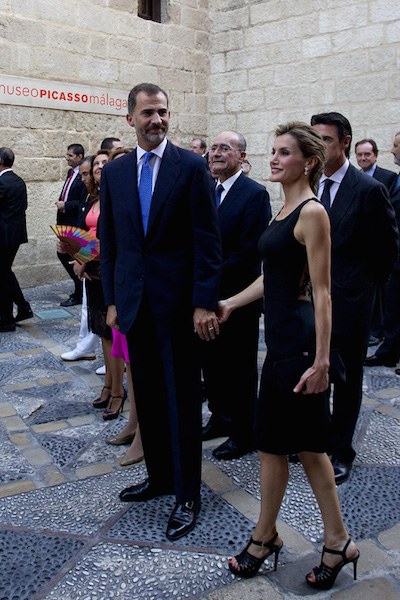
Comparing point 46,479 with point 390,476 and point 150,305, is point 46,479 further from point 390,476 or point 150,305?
point 390,476

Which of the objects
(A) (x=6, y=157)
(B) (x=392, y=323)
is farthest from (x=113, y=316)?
(A) (x=6, y=157)

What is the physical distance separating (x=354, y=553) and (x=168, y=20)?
9.36m

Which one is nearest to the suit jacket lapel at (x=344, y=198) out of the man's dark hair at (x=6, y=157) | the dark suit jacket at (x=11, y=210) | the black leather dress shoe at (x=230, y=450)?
the black leather dress shoe at (x=230, y=450)

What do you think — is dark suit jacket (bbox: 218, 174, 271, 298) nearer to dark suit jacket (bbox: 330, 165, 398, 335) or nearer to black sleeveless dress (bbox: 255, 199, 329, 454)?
dark suit jacket (bbox: 330, 165, 398, 335)

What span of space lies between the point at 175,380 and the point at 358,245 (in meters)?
1.21

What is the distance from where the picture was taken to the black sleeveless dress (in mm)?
2484

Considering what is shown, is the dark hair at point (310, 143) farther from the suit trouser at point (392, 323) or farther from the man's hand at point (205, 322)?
the suit trouser at point (392, 323)

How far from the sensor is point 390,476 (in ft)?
12.0

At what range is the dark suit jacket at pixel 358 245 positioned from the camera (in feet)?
11.1

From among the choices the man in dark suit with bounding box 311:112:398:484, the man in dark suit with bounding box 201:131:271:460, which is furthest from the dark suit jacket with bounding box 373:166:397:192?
the man in dark suit with bounding box 311:112:398:484

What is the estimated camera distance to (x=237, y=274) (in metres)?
3.84

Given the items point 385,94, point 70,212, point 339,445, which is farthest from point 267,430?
point 385,94

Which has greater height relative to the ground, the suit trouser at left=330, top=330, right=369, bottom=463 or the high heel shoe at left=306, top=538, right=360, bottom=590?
the suit trouser at left=330, top=330, right=369, bottom=463

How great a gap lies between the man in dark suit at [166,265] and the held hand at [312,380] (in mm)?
661
